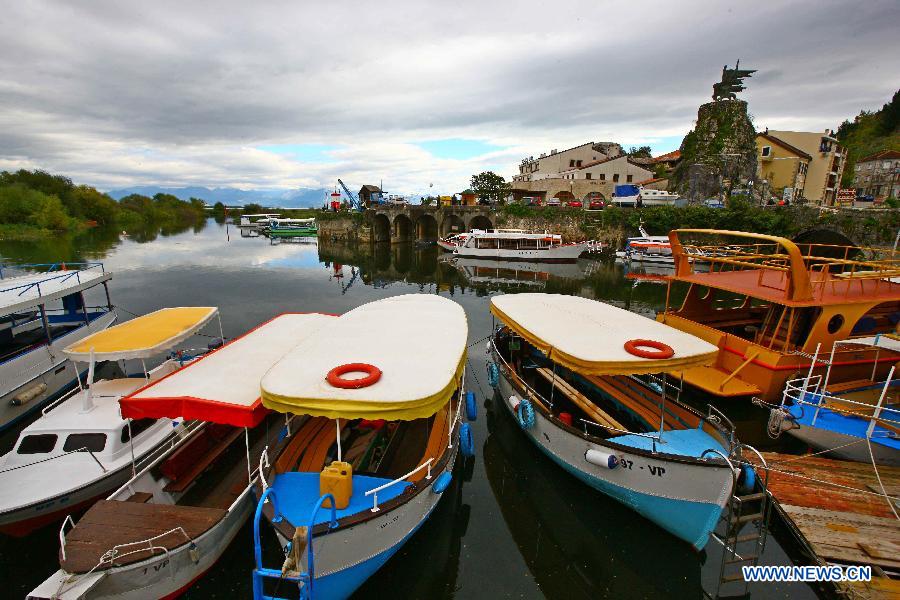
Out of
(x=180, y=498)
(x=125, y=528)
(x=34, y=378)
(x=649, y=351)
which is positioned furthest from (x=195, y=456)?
(x=649, y=351)

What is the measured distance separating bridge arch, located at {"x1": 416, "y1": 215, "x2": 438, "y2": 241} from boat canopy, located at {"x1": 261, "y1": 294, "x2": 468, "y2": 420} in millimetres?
64147

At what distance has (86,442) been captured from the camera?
8.73m

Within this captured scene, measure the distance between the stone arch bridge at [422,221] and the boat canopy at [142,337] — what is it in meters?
53.9

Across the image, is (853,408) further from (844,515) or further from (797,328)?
(844,515)

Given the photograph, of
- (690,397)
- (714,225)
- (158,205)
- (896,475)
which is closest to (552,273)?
(714,225)

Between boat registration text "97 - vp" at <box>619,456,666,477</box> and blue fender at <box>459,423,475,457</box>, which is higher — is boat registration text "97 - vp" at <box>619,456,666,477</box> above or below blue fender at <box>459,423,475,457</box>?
above

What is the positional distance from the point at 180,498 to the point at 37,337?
38.1 ft

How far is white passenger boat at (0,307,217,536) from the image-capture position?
7.73 meters

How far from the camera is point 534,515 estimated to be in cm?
953

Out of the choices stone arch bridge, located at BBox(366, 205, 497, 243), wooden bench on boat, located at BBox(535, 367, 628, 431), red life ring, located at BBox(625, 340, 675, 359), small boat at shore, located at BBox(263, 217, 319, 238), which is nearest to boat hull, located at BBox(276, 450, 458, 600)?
wooden bench on boat, located at BBox(535, 367, 628, 431)

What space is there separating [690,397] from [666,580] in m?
8.19

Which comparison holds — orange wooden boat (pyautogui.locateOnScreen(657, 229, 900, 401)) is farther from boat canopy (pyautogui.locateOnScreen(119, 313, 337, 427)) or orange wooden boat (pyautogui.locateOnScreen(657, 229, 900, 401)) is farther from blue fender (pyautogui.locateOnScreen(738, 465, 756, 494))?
boat canopy (pyautogui.locateOnScreen(119, 313, 337, 427))

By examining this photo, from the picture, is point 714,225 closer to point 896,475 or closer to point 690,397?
point 690,397

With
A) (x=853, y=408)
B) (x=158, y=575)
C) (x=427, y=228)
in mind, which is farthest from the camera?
(x=427, y=228)
